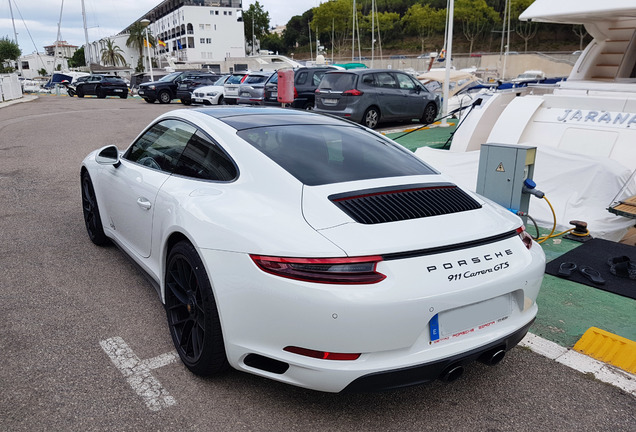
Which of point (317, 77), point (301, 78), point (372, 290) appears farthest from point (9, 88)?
point (372, 290)

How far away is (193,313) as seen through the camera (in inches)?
111

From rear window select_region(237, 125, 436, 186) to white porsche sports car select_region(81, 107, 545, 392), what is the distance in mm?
14

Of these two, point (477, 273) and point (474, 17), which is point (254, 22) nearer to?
point (474, 17)

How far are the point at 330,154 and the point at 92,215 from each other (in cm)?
295

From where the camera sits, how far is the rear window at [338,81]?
13.7 m

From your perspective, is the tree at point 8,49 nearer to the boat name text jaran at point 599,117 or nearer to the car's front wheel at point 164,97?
the car's front wheel at point 164,97

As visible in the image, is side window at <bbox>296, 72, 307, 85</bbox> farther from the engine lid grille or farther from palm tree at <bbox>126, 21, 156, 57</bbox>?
palm tree at <bbox>126, 21, 156, 57</bbox>

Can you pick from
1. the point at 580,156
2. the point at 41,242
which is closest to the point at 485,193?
the point at 580,156

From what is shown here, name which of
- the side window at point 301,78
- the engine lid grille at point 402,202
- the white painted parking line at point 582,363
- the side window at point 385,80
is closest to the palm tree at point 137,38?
the side window at point 301,78

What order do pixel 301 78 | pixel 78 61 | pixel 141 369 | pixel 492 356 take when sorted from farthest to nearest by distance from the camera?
pixel 78 61 < pixel 301 78 < pixel 141 369 < pixel 492 356

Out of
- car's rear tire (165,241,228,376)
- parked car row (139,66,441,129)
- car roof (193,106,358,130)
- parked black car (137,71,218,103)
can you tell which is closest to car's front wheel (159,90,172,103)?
parked black car (137,71,218,103)

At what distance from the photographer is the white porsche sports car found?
2191mm

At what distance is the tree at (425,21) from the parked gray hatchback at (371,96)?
244 ft

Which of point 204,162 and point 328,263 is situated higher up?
point 204,162
